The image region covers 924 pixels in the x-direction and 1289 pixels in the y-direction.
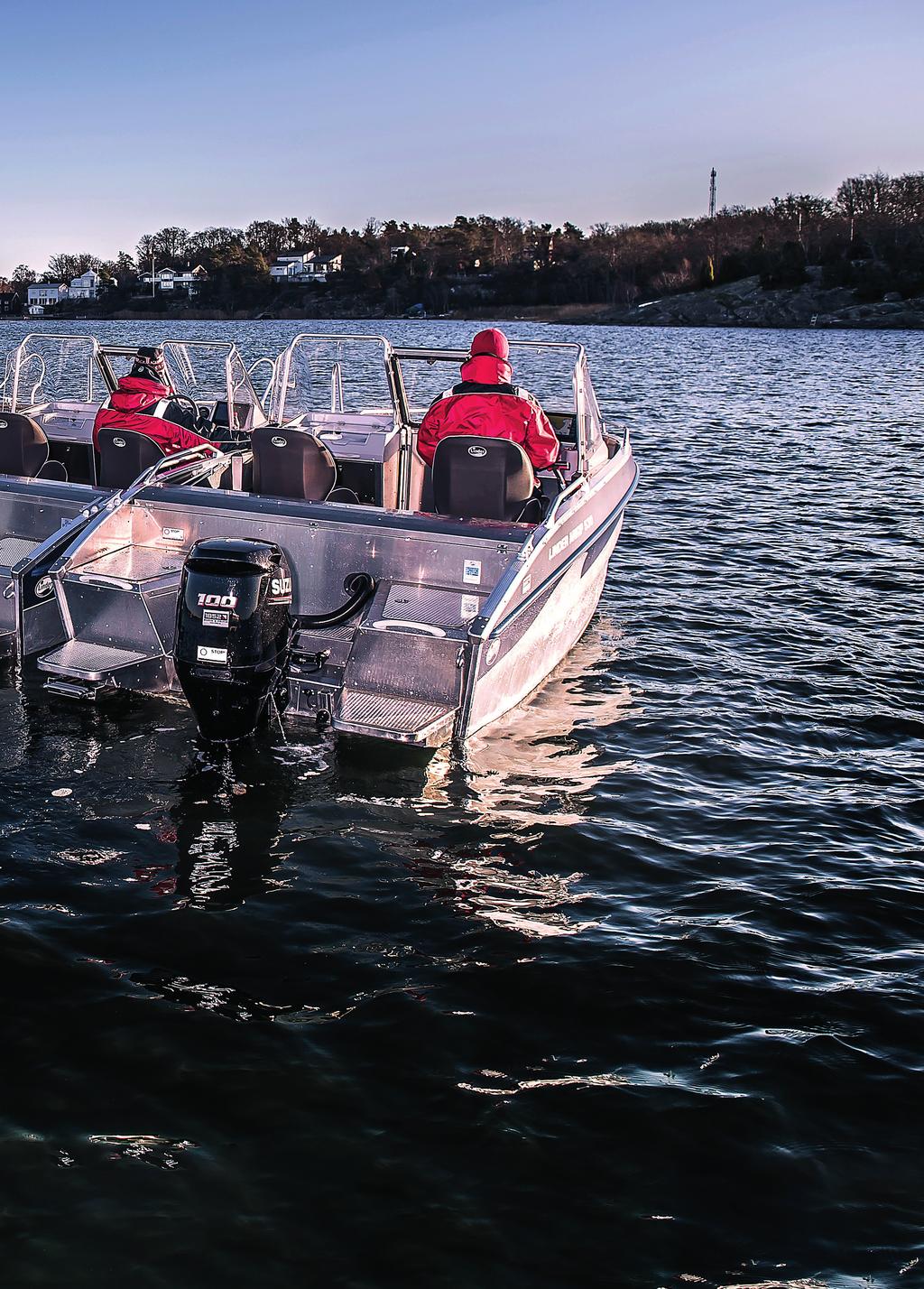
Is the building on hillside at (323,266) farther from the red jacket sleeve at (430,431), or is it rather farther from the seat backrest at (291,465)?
the red jacket sleeve at (430,431)

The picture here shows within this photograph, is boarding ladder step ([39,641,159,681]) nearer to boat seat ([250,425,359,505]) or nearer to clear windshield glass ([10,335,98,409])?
boat seat ([250,425,359,505])

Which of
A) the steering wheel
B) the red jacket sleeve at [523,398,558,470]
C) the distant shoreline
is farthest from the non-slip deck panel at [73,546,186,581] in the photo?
the distant shoreline

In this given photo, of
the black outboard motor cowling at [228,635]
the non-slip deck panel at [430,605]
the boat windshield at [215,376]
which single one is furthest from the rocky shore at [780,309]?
the black outboard motor cowling at [228,635]

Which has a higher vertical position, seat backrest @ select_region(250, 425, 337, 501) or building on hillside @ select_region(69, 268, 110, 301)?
building on hillside @ select_region(69, 268, 110, 301)

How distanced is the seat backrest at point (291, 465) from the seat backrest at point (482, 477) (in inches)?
38.7

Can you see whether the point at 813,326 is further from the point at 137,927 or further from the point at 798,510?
the point at 137,927

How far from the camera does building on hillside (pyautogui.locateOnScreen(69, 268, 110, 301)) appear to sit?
154m

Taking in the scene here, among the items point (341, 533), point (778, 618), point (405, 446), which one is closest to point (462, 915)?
point (341, 533)

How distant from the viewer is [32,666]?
6.96 meters

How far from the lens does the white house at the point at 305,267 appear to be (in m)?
158

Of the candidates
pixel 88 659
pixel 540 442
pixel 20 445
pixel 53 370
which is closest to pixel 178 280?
pixel 53 370

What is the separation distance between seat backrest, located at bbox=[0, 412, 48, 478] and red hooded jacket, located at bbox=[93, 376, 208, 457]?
0.44 metres

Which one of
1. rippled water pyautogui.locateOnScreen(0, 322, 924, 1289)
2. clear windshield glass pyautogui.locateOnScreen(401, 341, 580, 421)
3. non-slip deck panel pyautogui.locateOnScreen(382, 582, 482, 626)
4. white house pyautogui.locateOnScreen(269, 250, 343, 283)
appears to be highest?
white house pyautogui.locateOnScreen(269, 250, 343, 283)

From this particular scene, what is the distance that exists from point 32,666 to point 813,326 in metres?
84.6
